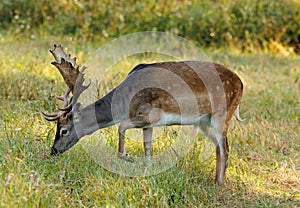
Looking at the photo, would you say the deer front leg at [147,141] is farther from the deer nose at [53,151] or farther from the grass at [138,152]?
the deer nose at [53,151]

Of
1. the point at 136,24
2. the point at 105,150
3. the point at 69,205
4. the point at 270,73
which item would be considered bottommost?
the point at 69,205

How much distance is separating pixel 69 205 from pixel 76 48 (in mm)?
5670

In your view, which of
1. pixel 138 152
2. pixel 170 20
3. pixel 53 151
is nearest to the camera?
pixel 53 151

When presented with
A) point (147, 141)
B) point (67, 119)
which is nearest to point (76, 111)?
point (67, 119)

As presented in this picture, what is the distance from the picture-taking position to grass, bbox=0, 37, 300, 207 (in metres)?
4.60

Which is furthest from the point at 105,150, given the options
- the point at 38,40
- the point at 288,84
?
the point at 38,40

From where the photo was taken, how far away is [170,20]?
12.0 m

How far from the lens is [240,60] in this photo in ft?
35.0

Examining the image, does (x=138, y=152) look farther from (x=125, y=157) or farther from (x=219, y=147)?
(x=219, y=147)

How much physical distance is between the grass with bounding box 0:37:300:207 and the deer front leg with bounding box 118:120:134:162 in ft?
0.88

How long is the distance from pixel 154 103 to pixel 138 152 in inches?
30.1

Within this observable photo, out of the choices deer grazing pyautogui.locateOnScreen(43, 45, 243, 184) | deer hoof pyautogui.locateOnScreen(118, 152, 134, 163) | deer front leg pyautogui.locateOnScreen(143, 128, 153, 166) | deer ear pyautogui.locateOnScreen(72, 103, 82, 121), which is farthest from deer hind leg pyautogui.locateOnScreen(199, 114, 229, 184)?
deer ear pyautogui.locateOnScreen(72, 103, 82, 121)

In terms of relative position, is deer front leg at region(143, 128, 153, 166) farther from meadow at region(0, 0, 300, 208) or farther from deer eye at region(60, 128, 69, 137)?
deer eye at region(60, 128, 69, 137)

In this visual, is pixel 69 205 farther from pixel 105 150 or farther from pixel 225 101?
pixel 225 101
